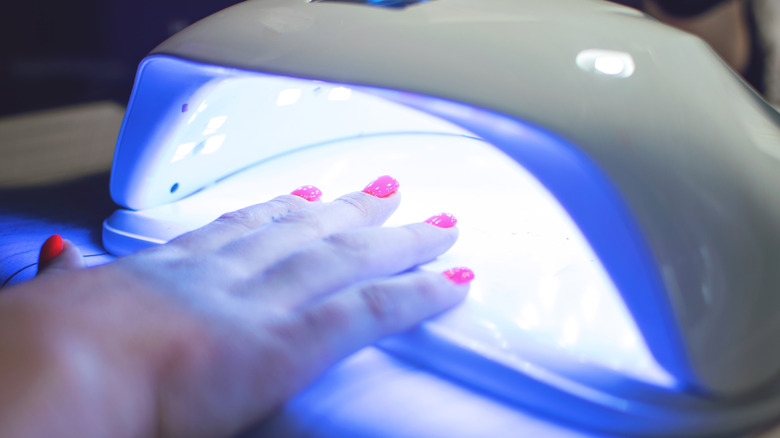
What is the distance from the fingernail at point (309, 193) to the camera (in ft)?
1.47

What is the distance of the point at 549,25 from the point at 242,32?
19 cm

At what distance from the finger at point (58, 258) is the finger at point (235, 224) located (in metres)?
0.06

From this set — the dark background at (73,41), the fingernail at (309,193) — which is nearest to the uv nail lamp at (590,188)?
the fingernail at (309,193)

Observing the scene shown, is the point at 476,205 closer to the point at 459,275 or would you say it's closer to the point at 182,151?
the point at 459,275

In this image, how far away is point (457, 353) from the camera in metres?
0.30

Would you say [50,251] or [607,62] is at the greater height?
[607,62]

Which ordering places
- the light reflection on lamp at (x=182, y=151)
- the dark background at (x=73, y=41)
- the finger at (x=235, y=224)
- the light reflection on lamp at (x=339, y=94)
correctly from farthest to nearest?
the dark background at (x=73, y=41), the light reflection on lamp at (x=339, y=94), the light reflection on lamp at (x=182, y=151), the finger at (x=235, y=224)

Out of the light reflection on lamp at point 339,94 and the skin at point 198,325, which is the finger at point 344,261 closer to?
the skin at point 198,325

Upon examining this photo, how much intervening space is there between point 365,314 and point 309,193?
0.18m

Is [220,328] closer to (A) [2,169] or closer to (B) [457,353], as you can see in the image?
(B) [457,353]

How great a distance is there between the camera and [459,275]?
13.5 inches

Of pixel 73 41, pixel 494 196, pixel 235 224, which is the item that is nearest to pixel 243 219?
pixel 235 224

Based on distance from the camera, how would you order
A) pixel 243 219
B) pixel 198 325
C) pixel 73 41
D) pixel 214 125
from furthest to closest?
1. pixel 73 41
2. pixel 214 125
3. pixel 243 219
4. pixel 198 325

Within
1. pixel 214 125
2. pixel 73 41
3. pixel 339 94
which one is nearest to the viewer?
pixel 214 125
